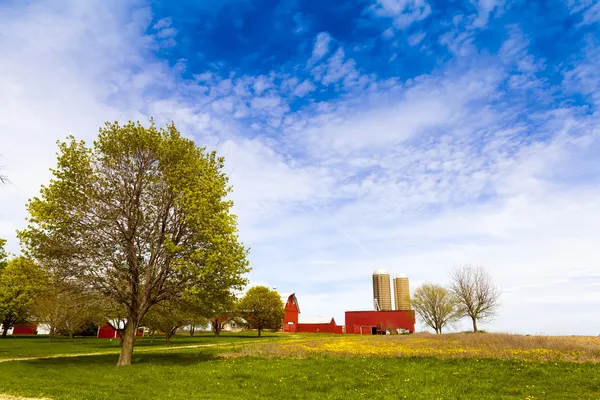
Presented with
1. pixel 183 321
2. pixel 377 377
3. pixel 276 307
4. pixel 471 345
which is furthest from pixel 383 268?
pixel 377 377

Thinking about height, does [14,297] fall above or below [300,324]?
above

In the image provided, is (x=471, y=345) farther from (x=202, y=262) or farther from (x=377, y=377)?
(x=202, y=262)

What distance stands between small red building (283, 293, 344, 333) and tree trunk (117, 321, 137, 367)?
8250 cm

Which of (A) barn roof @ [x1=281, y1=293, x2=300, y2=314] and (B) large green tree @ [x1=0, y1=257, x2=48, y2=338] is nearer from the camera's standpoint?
(B) large green tree @ [x1=0, y1=257, x2=48, y2=338]

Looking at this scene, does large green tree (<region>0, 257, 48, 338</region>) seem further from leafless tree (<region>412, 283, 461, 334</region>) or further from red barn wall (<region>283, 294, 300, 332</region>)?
leafless tree (<region>412, 283, 461, 334</region>)

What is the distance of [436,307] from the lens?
75500mm

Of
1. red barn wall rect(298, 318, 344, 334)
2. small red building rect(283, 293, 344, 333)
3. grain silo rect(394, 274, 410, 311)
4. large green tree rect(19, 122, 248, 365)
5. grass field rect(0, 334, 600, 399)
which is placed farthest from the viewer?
grain silo rect(394, 274, 410, 311)

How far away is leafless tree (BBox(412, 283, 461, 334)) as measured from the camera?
74.7 m

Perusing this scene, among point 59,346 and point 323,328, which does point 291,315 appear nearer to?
point 323,328

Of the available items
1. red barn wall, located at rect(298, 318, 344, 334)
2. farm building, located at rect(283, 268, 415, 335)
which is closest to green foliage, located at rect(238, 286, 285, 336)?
farm building, located at rect(283, 268, 415, 335)

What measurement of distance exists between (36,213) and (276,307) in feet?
207

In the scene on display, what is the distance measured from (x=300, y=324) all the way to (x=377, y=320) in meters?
23.2

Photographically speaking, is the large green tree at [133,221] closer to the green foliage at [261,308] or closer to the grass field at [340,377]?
the grass field at [340,377]

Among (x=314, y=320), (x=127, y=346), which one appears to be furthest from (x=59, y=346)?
(x=314, y=320)
